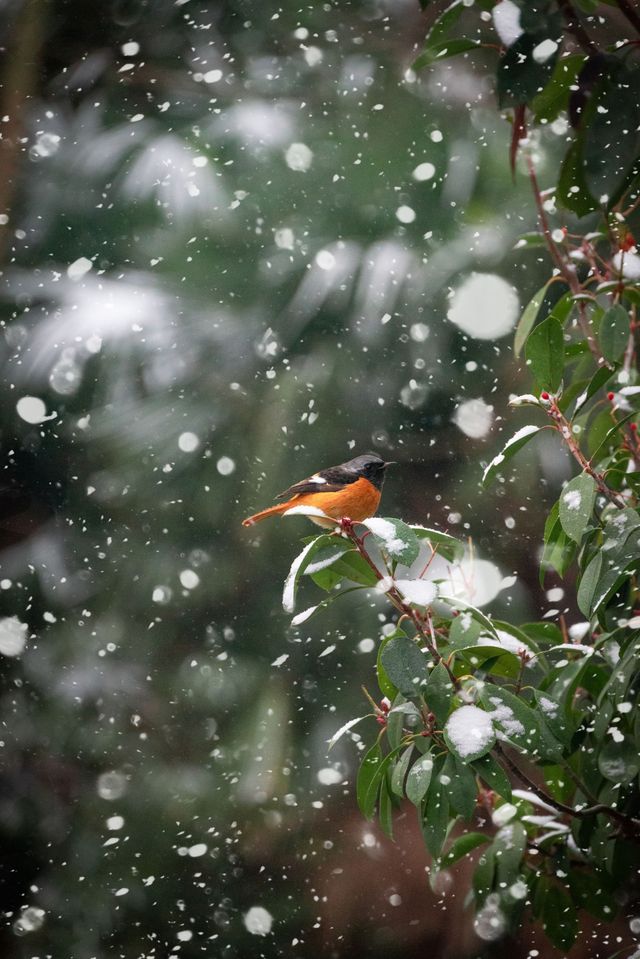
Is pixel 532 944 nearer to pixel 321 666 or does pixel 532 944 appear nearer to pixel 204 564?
pixel 321 666

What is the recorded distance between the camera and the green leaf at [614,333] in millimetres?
671

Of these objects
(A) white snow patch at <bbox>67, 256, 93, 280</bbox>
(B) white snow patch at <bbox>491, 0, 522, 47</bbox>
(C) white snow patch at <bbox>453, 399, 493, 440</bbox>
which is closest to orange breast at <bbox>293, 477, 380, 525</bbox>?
(C) white snow patch at <bbox>453, 399, 493, 440</bbox>

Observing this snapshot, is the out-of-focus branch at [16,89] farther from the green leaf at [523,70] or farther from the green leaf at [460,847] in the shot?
the green leaf at [460,847]

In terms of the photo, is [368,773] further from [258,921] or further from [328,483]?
[258,921]

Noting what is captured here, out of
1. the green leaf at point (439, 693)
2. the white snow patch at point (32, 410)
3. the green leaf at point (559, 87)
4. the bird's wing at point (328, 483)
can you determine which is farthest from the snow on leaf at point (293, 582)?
the white snow patch at point (32, 410)

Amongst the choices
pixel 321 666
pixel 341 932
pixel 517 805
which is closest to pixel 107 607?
pixel 321 666

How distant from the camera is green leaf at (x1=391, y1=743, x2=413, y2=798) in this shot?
2.24 ft

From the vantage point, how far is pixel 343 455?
1.48 meters

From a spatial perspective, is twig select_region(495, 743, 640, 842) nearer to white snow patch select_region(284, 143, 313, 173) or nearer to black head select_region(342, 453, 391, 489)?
black head select_region(342, 453, 391, 489)

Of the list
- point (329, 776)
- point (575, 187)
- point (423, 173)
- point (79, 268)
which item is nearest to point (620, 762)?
point (575, 187)

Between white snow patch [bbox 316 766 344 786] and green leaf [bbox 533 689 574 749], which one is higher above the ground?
green leaf [bbox 533 689 574 749]

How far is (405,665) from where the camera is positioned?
589 millimetres

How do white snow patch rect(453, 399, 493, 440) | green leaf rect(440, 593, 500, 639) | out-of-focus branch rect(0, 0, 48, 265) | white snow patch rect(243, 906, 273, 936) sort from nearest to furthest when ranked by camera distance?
green leaf rect(440, 593, 500, 639) → white snow patch rect(243, 906, 273, 936) → white snow patch rect(453, 399, 493, 440) → out-of-focus branch rect(0, 0, 48, 265)

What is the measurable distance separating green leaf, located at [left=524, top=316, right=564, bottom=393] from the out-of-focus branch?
1.24m
